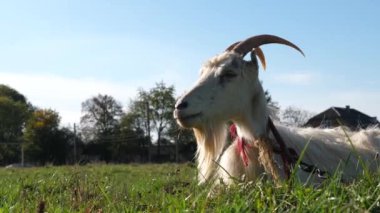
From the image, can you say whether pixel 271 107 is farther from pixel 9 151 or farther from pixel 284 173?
pixel 9 151

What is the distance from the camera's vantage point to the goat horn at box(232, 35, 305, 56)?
655 cm

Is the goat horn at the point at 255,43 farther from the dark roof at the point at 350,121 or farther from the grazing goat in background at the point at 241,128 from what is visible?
the dark roof at the point at 350,121

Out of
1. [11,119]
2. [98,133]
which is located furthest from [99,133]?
[11,119]

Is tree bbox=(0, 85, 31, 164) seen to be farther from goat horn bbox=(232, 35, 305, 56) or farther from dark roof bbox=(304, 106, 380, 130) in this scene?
goat horn bbox=(232, 35, 305, 56)

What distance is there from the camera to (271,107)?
23.4 feet

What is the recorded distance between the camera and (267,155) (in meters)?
5.71

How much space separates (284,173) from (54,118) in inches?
2719

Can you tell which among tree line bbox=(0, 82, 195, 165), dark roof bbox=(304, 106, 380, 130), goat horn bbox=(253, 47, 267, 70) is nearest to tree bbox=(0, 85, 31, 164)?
tree line bbox=(0, 82, 195, 165)

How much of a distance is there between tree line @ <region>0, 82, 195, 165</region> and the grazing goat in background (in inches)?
1666

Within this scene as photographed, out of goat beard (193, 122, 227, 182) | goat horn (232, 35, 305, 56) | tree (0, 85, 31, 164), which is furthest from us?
tree (0, 85, 31, 164)

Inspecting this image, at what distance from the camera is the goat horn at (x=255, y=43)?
6.55 meters

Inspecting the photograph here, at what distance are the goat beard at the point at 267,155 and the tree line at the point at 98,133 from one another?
42.9 m

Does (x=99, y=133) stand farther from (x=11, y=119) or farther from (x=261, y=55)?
(x=261, y=55)

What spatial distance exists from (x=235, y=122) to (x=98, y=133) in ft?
215
